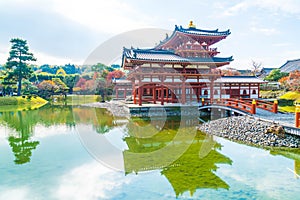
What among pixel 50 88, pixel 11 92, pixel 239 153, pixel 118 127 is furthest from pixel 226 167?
pixel 11 92

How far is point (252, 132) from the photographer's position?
39.8ft

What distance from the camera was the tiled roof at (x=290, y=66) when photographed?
4875 cm

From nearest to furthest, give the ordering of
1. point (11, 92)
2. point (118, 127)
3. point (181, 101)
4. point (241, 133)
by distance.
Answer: point (241, 133) < point (118, 127) < point (181, 101) < point (11, 92)

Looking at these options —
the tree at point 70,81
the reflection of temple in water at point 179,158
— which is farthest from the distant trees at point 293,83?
the tree at point 70,81

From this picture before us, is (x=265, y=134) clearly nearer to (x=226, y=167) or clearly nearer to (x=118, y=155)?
(x=226, y=167)

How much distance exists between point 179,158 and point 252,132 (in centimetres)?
495

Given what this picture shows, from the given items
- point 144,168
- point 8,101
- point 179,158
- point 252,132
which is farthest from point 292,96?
point 8,101

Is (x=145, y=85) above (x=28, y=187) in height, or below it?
above

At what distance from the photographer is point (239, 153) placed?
1016 cm

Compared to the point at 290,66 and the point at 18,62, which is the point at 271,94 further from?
the point at 18,62

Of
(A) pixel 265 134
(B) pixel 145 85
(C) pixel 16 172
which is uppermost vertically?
(B) pixel 145 85

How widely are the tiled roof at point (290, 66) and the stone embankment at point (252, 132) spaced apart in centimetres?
4279

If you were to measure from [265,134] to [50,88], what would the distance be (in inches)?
1703

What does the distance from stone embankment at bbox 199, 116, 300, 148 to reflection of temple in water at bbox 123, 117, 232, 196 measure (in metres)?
1.18
